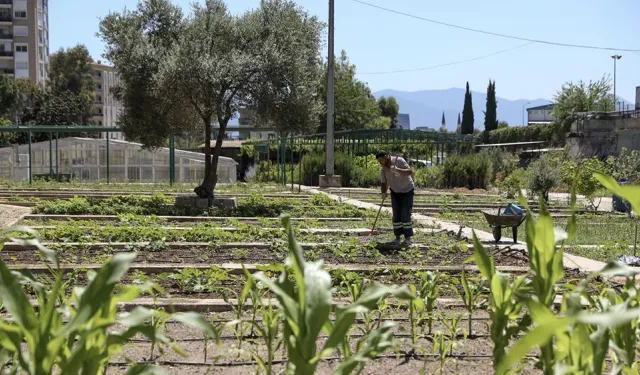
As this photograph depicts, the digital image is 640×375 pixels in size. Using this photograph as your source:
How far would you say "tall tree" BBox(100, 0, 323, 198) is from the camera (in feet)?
55.4

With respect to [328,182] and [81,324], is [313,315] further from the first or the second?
[328,182]

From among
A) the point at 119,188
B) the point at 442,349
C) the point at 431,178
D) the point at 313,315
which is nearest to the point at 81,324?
the point at 313,315

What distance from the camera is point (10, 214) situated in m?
14.5

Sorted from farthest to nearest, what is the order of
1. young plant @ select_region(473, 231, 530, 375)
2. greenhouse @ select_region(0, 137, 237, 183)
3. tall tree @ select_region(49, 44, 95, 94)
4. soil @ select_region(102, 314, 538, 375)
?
tall tree @ select_region(49, 44, 95, 94)
greenhouse @ select_region(0, 137, 237, 183)
soil @ select_region(102, 314, 538, 375)
young plant @ select_region(473, 231, 530, 375)

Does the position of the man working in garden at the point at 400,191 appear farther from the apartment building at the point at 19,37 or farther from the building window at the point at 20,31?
the building window at the point at 20,31

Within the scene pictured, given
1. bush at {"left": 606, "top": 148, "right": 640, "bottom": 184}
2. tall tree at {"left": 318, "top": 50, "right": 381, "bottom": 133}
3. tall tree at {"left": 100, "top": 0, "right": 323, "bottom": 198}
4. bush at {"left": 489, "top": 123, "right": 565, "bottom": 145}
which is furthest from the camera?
tall tree at {"left": 318, "top": 50, "right": 381, "bottom": 133}

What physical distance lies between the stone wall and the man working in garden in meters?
25.3

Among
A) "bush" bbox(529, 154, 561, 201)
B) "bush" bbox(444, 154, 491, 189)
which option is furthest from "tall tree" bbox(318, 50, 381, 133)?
"bush" bbox(529, 154, 561, 201)

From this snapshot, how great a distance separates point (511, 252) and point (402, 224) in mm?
1607

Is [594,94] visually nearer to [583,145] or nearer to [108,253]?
[583,145]

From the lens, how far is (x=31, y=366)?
2.24 metres

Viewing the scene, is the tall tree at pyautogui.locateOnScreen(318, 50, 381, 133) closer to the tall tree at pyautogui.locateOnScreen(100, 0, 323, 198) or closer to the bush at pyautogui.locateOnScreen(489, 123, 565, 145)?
the bush at pyautogui.locateOnScreen(489, 123, 565, 145)

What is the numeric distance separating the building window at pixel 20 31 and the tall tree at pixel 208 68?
217 feet

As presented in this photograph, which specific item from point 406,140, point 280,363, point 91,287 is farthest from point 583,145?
point 91,287
